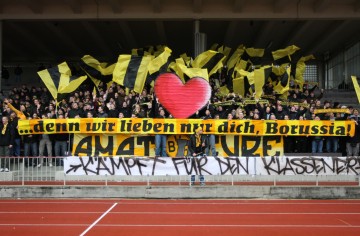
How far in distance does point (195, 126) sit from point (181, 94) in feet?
6.11

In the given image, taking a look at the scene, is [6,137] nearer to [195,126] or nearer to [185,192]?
[195,126]

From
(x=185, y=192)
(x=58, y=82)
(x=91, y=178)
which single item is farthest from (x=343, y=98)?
(x=91, y=178)

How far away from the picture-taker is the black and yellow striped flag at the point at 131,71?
20203 millimetres

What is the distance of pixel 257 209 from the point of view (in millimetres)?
12039

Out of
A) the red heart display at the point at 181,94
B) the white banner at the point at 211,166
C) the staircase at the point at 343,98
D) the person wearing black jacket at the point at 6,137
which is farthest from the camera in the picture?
the staircase at the point at 343,98

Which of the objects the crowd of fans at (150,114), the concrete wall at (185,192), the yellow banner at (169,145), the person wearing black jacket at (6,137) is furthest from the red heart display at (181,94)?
the person wearing black jacket at (6,137)

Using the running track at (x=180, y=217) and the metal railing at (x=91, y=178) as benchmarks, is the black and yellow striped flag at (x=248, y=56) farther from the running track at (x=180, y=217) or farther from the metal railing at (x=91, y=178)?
the running track at (x=180, y=217)

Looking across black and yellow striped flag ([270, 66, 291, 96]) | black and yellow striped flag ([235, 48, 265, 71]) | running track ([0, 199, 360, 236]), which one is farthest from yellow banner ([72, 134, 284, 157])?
black and yellow striped flag ([235, 48, 265, 71])

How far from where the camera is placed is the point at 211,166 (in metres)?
14.5

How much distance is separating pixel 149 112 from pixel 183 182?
465 centimetres

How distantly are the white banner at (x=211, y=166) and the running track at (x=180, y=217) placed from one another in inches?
46.6

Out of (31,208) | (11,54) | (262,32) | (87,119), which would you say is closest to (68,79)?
(87,119)

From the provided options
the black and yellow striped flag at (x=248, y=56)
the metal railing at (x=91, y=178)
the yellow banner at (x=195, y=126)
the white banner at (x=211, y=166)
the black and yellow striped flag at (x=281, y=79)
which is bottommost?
the metal railing at (x=91, y=178)

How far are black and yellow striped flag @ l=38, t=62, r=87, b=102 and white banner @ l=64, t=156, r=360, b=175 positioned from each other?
19.0 ft
